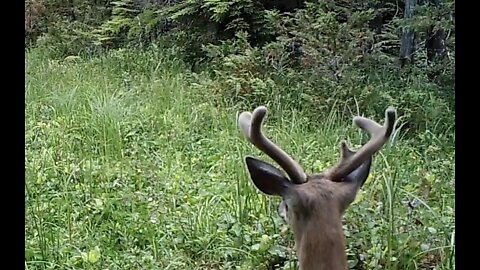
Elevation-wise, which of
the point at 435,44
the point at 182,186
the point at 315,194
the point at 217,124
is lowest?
the point at 182,186

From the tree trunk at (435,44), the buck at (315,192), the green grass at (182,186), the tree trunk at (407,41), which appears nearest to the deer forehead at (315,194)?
the buck at (315,192)

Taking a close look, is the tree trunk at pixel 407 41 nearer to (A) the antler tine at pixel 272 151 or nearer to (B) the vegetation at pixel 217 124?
(B) the vegetation at pixel 217 124

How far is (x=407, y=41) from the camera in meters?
3.43

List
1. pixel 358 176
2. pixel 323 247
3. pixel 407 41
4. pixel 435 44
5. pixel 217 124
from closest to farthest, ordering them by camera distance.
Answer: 1. pixel 323 247
2. pixel 358 176
3. pixel 217 124
4. pixel 435 44
5. pixel 407 41

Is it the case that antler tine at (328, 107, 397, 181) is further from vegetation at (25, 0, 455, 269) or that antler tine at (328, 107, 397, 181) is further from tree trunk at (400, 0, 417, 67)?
tree trunk at (400, 0, 417, 67)

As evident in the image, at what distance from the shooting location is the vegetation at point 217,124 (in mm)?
1901

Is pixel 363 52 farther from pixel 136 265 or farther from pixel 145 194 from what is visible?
pixel 136 265

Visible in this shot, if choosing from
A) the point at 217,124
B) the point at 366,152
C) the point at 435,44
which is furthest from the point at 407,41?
the point at 366,152

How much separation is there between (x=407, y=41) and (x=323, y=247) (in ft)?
8.18

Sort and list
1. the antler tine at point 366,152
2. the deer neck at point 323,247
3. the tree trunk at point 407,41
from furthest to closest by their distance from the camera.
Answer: the tree trunk at point 407,41, the antler tine at point 366,152, the deer neck at point 323,247

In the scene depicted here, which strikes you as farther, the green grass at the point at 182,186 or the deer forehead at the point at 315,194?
the green grass at the point at 182,186

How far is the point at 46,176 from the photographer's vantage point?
239cm

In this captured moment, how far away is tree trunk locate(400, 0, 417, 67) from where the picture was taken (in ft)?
11.0

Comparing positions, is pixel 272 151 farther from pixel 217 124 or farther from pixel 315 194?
pixel 217 124
